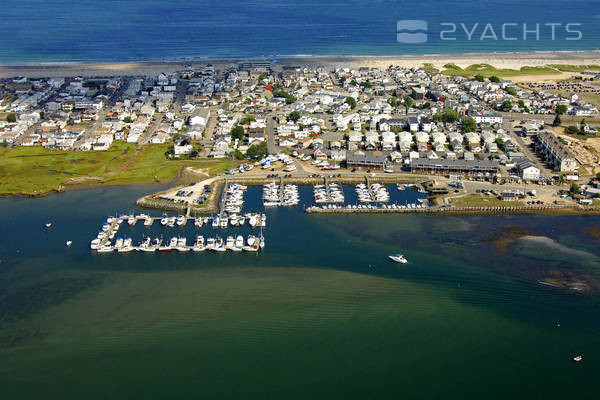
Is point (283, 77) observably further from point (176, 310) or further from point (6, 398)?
point (6, 398)

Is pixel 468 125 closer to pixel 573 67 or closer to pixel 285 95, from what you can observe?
pixel 285 95

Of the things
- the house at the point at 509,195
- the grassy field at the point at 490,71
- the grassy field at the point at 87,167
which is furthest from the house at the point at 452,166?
the grassy field at the point at 490,71

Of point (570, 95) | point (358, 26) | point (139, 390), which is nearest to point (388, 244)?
point (139, 390)

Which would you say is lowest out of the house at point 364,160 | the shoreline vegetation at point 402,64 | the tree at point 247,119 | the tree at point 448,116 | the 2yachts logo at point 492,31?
the house at point 364,160

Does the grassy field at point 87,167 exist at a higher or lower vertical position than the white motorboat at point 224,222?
higher

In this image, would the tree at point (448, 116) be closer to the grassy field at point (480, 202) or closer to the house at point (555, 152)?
the house at point (555, 152)

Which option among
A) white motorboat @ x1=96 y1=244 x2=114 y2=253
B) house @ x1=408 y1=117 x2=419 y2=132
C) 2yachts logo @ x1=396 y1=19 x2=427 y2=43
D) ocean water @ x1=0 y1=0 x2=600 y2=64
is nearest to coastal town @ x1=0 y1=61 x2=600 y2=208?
house @ x1=408 y1=117 x2=419 y2=132
